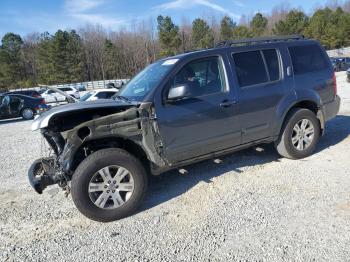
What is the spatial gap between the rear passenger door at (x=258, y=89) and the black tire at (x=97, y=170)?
5.80 ft

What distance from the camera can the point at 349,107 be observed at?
9.98 meters

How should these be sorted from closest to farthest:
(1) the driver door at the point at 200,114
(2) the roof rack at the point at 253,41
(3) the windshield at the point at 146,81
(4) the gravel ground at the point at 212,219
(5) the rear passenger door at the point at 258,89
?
(4) the gravel ground at the point at 212,219 < (1) the driver door at the point at 200,114 < (3) the windshield at the point at 146,81 < (5) the rear passenger door at the point at 258,89 < (2) the roof rack at the point at 253,41

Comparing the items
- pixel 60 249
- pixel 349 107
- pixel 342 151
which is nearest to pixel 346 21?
pixel 349 107

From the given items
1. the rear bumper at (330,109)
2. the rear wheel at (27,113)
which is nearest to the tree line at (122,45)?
the rear wheel at (27,113)

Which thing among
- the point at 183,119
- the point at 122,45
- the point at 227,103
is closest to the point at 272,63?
the point at 227,103

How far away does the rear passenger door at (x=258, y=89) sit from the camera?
4859 millimetres

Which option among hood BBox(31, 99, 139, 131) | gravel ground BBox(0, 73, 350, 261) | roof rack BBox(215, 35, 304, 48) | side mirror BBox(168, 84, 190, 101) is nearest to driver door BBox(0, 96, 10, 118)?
gravel ground BBox(0, 73, 350, 261)

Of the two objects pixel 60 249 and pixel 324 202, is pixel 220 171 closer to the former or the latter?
pixel 324 202

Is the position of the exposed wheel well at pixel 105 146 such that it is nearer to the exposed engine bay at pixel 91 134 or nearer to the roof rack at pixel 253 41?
the exposed engine bay at pixel 91 134

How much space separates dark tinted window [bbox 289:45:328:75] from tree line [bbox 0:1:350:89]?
43190 mm

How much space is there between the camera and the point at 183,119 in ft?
14.3

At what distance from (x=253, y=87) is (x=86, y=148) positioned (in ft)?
8.39

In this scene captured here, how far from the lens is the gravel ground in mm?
3283

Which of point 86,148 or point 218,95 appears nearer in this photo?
point 86,148
